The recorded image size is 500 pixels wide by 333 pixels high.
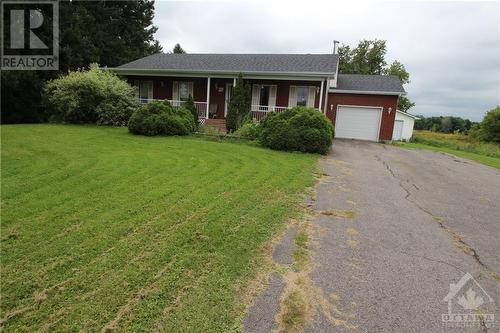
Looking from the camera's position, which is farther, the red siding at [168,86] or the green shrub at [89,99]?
the red siding at [168,86]

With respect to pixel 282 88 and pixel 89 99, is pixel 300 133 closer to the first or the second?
pixel 282 88

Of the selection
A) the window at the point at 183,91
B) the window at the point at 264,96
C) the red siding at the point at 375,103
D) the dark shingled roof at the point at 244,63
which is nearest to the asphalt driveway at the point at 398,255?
the dark shingled roof at the point at 244,63

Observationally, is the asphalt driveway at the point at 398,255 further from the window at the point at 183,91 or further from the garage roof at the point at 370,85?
the window at the point at 183,91

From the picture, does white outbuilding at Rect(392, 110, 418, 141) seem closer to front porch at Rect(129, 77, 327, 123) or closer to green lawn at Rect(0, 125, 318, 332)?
front porch at Rect(129, 77, 327, 123)

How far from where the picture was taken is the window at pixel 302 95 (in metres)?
18.7

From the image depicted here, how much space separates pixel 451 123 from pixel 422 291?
85046mm

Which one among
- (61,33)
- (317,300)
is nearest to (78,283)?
(317,300)

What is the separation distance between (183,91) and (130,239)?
18.9 metres

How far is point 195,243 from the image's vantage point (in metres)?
3.42

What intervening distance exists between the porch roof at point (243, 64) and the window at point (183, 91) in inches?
50.8

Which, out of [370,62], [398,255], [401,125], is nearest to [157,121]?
[398,255]

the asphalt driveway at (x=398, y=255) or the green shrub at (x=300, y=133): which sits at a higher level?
the green shrub at (x=300, y=133)

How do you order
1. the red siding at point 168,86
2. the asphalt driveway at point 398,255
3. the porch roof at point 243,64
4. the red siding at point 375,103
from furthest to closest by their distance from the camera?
the red siding at point 168,86, the red siding at point 375,103, the porch roof at point 243,64, the asphalt driveway at point 398,255

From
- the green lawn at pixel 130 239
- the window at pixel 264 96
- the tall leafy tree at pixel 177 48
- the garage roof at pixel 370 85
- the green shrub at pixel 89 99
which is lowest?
the green lawn at pixel 130 239
